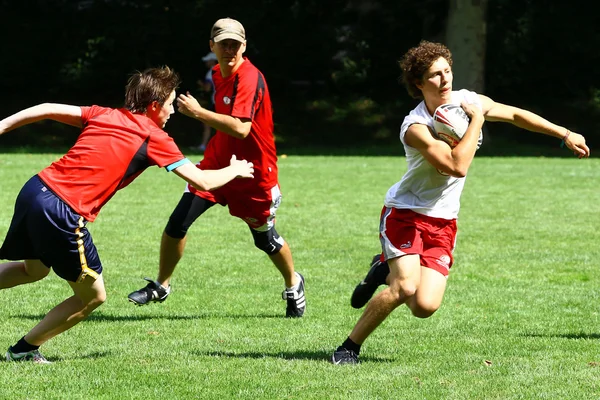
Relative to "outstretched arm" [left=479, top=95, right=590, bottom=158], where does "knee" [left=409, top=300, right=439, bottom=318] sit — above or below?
below

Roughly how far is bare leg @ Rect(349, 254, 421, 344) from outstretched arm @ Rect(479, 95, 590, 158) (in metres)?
0.95

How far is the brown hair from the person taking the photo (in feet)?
18.4

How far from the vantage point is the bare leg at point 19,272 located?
5.82m

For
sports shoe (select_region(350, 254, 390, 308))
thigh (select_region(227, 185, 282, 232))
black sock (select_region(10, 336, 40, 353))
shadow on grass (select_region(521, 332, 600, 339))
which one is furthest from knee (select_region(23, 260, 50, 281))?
shadow on grass (select_region(521, 332, 600, 339))

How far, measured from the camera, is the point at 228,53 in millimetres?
7164

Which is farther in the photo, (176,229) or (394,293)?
(176,229)

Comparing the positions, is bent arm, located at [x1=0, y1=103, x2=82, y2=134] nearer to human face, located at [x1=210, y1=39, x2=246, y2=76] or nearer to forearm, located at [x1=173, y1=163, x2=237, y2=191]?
forearm, located at [x1=173, y1=163, x2=237, y2=191]

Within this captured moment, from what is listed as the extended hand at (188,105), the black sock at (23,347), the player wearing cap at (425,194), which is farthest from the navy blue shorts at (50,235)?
the player wearing cap at (425,194)

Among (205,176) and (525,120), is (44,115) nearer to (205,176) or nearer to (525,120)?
(205,176)

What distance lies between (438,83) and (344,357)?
5.39ft

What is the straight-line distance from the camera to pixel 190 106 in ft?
20.9

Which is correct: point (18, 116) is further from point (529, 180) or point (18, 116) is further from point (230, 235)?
point (529, 180)

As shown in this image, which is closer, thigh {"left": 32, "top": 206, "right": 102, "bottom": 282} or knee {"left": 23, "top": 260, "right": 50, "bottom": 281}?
thigh {"left": 32, "top": 206, "right": 102, "bottom": 282}

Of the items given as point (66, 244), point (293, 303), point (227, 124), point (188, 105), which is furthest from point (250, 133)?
point (66, 244)
